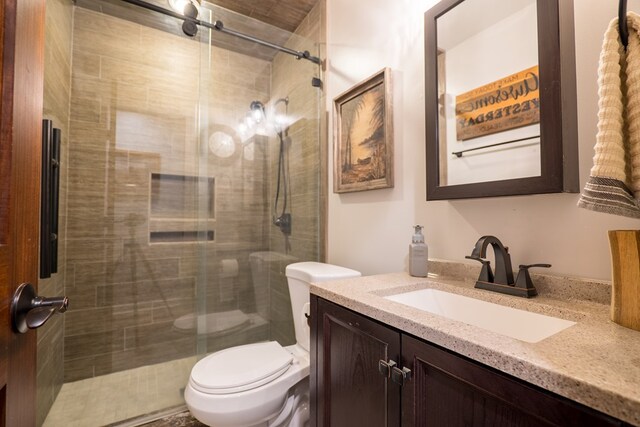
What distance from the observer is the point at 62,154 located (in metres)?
1.88

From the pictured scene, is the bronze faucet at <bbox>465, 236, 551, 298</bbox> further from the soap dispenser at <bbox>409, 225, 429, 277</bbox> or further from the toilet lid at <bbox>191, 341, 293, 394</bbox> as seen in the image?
the toilet lid at <bbox>191, 341, 293, 394</bbox>

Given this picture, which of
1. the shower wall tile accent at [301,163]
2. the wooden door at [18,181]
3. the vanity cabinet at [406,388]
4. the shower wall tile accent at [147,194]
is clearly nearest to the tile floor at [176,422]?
the shower wall tile accent at [147,194]

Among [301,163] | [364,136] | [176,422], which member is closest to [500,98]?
[364,136]

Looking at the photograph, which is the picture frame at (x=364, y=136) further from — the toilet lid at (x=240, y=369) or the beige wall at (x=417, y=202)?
the toilet lid at (x=240, y=369)

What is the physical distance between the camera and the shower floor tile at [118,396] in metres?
1.64

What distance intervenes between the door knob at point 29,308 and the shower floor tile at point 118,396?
1602mm

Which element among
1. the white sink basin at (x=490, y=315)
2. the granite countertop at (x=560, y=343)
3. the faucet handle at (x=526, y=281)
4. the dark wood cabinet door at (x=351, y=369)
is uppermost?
the faucet handle at (x=526, y=281)

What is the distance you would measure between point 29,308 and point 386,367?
72 cm

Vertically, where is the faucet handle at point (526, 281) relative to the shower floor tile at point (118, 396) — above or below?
above

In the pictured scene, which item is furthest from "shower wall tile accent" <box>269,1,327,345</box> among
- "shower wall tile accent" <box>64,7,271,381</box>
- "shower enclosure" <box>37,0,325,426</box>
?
"shower wall tile accent" <box>64,7,271,381</box>

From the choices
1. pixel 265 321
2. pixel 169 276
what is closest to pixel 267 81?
pixel 169 276

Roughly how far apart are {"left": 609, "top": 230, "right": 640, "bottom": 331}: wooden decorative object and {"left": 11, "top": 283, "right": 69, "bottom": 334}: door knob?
3.66ft

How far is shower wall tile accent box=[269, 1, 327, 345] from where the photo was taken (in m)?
2.03

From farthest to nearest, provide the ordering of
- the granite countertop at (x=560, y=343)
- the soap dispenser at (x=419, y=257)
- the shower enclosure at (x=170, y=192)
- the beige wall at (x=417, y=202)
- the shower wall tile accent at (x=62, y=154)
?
the shower enclosure at (x=170, y=192)
the shower wall tile accent at (x=62, y=154)
the soap dispenser at (x=419, y=257)
the beige wall at (x=417, y=202)
the granite countertop at (x=560, y=343)
